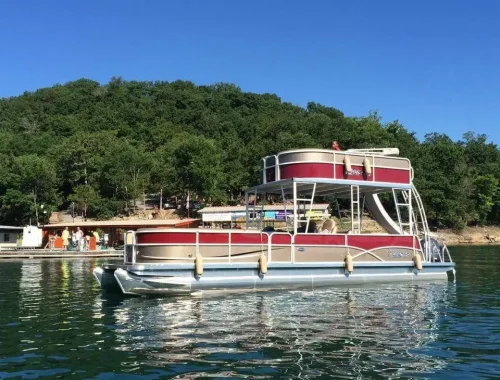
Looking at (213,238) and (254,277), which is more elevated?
(213,238)

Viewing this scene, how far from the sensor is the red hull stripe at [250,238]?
16.7 meters

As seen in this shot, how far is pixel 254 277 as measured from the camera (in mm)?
16906

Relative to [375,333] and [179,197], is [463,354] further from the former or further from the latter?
[179,197]

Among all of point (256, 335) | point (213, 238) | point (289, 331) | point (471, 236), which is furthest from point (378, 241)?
point (471, 236)

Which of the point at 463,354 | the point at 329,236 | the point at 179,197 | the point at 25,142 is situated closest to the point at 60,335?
the point at 463,354

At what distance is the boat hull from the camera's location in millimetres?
15641

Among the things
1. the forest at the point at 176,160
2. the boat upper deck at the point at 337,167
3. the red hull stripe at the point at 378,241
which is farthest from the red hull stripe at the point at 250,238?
the forest at the point at 176,160

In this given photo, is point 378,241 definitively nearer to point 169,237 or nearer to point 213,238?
point 213,238

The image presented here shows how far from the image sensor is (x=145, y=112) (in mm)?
127125

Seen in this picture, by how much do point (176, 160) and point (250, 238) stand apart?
6413 centimetres

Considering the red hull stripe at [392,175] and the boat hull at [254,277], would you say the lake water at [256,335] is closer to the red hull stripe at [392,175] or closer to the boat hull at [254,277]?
the boat hull at [254,277]

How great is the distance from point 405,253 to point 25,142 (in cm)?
9748

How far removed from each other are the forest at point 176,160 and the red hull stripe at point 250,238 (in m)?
59.0

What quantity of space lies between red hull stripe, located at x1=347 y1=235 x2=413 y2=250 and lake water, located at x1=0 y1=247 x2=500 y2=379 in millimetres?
1834
